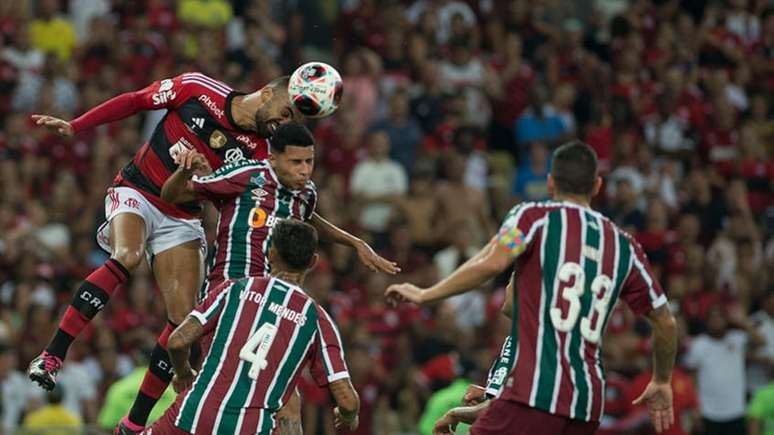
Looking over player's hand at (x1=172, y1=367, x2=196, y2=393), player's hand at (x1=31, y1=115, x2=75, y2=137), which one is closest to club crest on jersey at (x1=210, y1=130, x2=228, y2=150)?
player's hand at (x1=31, y1=115, x2=75, y2=137)

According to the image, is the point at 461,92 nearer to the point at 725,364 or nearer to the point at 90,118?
the point at 725,364

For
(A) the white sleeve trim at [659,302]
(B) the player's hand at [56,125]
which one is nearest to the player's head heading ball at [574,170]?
(A) the white sleeve trim at [659,302]

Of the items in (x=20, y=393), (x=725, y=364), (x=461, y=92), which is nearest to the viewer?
(x=20, y=393)

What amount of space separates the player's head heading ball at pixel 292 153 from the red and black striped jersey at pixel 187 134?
1.84ft

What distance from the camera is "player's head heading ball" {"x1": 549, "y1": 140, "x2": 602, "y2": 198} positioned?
7949 millimetres

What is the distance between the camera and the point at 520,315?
26.2 ft

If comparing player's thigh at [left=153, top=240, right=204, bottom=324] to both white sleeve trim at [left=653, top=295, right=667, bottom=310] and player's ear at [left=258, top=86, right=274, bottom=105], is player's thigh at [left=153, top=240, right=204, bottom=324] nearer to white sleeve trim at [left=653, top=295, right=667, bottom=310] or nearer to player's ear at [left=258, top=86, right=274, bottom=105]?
player's ear at [left=258, top=86, right=274, bottom=105]

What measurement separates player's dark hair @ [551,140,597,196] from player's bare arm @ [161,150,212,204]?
7.70 ft

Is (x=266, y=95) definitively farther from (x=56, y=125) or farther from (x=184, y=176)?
(x=56, y=125)

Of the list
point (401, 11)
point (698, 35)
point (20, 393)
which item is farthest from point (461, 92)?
point (20, 393)

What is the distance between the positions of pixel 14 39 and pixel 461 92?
18.4 feet

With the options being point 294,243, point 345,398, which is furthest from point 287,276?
point 345,398

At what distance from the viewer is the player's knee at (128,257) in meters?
9.83

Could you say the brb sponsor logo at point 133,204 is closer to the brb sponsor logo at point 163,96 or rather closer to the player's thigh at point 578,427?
the brb sponsor logo at point 163,96
